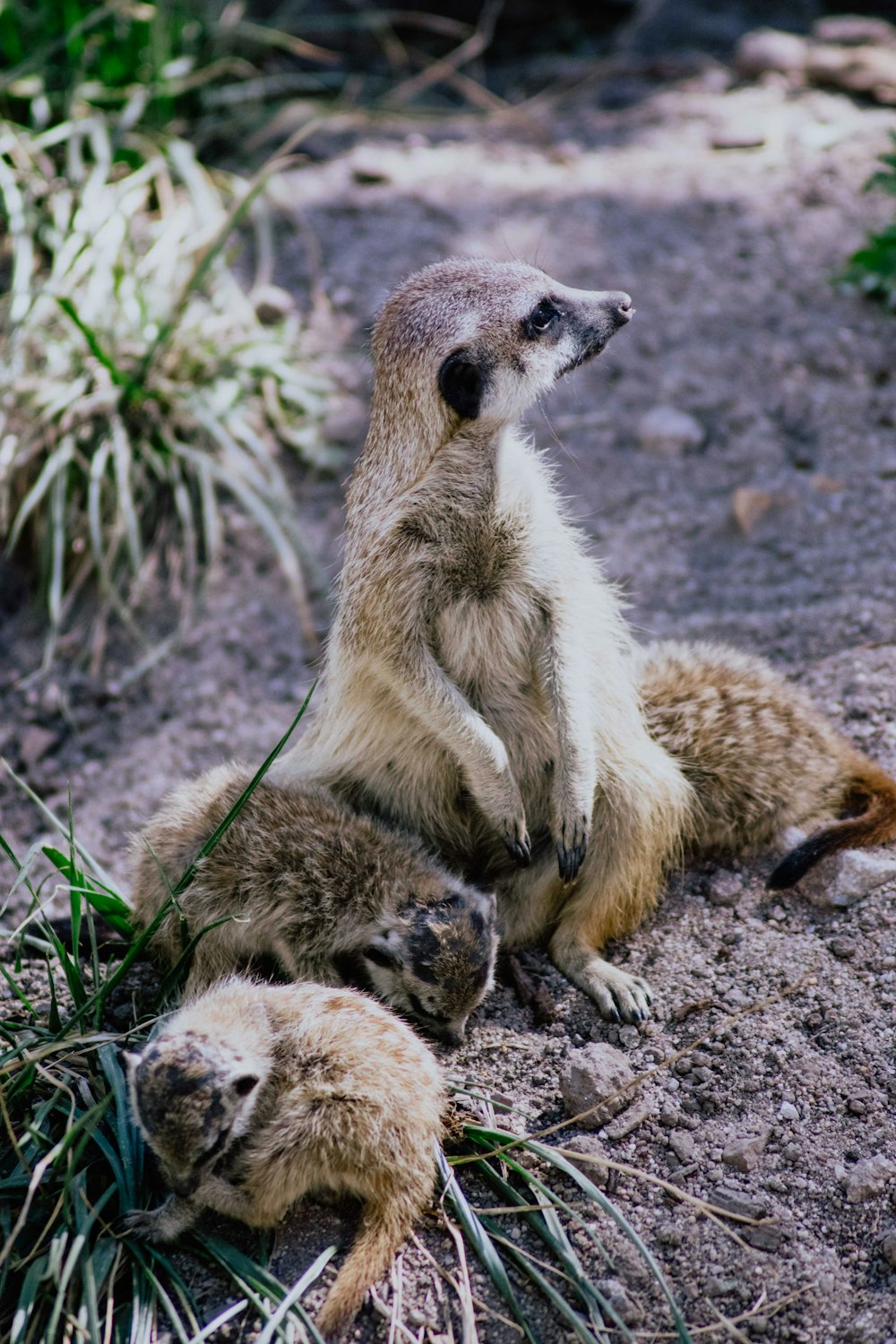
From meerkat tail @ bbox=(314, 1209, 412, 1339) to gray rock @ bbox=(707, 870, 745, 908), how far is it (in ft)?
3.69

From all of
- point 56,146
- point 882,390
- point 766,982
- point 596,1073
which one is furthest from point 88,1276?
point 56,146

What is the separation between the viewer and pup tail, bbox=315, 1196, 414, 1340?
2082mm

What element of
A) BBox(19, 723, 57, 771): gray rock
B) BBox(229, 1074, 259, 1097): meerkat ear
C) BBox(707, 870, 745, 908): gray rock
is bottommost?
BBox(19, 723, 57, 771): gray rock

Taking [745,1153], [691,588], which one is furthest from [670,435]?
[745,1153]

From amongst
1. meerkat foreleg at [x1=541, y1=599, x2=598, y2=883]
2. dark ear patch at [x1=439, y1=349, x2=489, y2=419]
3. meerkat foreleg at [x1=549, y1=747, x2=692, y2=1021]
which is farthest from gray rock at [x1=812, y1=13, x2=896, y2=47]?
meerkat foreleg at [x1=549, y1=747, x2=692, y2=1021]

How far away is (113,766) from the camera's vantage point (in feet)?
13.1

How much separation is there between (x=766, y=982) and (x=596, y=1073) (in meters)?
0.49

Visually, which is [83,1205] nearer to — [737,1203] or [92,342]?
[737,1203]

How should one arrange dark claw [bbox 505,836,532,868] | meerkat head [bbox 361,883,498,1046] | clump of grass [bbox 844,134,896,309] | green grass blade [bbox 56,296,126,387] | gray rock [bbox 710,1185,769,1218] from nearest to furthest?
gray rock [bbox 710,1185,769,1218] < meerkat head [bbox 361,883,498,1046] < dark claw [bbox 505,836,532,868] < green grass blade [bbox 56,296,126,387] < clump of grass [bbox 844,134,896,309]

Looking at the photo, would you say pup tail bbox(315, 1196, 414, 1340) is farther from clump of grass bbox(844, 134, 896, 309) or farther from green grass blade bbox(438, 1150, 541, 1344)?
clump of grass bbox(844, 134, 896, 309)

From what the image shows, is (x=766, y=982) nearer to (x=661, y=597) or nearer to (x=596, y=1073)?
(x=596, y=1073)

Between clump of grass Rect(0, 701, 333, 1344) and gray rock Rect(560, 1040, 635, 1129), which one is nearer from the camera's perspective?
clump of grass Rect(0, 701, 333, 1344)

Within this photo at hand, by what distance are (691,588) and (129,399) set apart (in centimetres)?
207

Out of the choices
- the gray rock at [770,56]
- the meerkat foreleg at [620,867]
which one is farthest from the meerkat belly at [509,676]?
the gray rock at [770,56]
